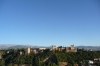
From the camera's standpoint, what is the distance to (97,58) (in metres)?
19.8

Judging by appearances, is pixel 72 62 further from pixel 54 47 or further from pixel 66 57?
pixel 54 47

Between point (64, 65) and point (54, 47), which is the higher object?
point (54, 47)

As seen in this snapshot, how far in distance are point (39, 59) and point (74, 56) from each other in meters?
3.28

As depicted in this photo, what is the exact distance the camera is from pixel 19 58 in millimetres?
21125

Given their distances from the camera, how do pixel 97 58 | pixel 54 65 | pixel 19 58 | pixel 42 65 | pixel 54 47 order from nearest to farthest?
pixel 54 65, pixel 42 65, pixel 97 58, pixel 19 58, pixel 54 47

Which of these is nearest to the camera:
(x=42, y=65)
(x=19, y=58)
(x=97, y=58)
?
(x=42, y=65)

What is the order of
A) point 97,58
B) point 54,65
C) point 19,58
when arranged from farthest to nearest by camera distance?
point 19,58 < point 97,58 < point 54,65

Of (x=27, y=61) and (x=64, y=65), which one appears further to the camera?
(x=27, y=61)

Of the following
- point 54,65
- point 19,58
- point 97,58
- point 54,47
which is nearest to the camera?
point 54,65

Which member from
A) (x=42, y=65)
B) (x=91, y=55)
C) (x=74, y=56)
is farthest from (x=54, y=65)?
(x=91, y=55)

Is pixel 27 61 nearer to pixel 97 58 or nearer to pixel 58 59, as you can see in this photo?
pixel 58 59

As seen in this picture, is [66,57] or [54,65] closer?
[54,65]

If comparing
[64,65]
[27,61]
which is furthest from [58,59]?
[27,61]

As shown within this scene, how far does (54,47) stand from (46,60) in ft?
10.7
